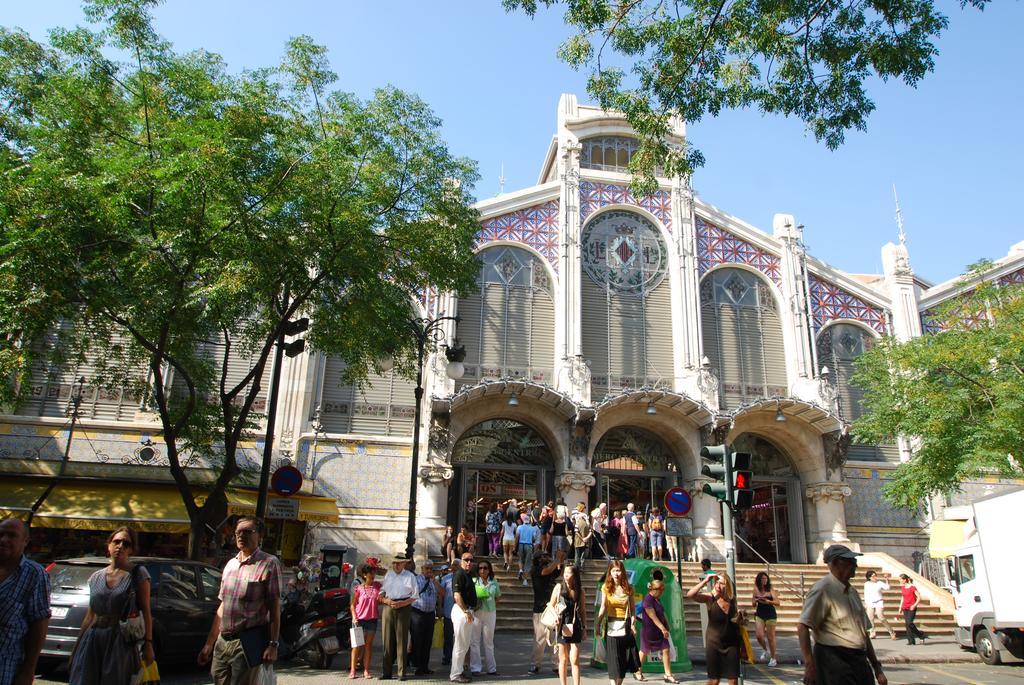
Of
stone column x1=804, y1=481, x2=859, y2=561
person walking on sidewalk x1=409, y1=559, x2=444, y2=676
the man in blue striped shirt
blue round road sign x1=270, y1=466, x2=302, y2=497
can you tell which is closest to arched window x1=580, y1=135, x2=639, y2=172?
stone column x1=804, y1=481, x2=859, y2=561

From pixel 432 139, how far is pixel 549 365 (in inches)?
398

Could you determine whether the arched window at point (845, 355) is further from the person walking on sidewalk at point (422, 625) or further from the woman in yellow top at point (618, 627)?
the person walking on sidewalk at point (422, 625)

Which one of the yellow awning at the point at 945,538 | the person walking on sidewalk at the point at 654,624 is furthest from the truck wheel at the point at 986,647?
the person walking on sidewalk at the point at 654,624

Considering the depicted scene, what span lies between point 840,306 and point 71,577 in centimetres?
2363

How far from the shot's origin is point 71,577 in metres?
9.27

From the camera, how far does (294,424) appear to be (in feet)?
70.1

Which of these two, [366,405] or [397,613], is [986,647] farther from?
[366,405]

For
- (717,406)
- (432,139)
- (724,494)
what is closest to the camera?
(724,494)

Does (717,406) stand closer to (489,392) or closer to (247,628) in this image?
(489,392)

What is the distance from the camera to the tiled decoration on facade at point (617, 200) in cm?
2491

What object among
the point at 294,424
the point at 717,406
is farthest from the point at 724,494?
the point at 294,424

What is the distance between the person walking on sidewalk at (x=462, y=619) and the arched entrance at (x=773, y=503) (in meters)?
15.1

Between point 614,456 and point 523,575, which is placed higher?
point 614,456

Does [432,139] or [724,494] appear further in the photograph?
[432,139]
